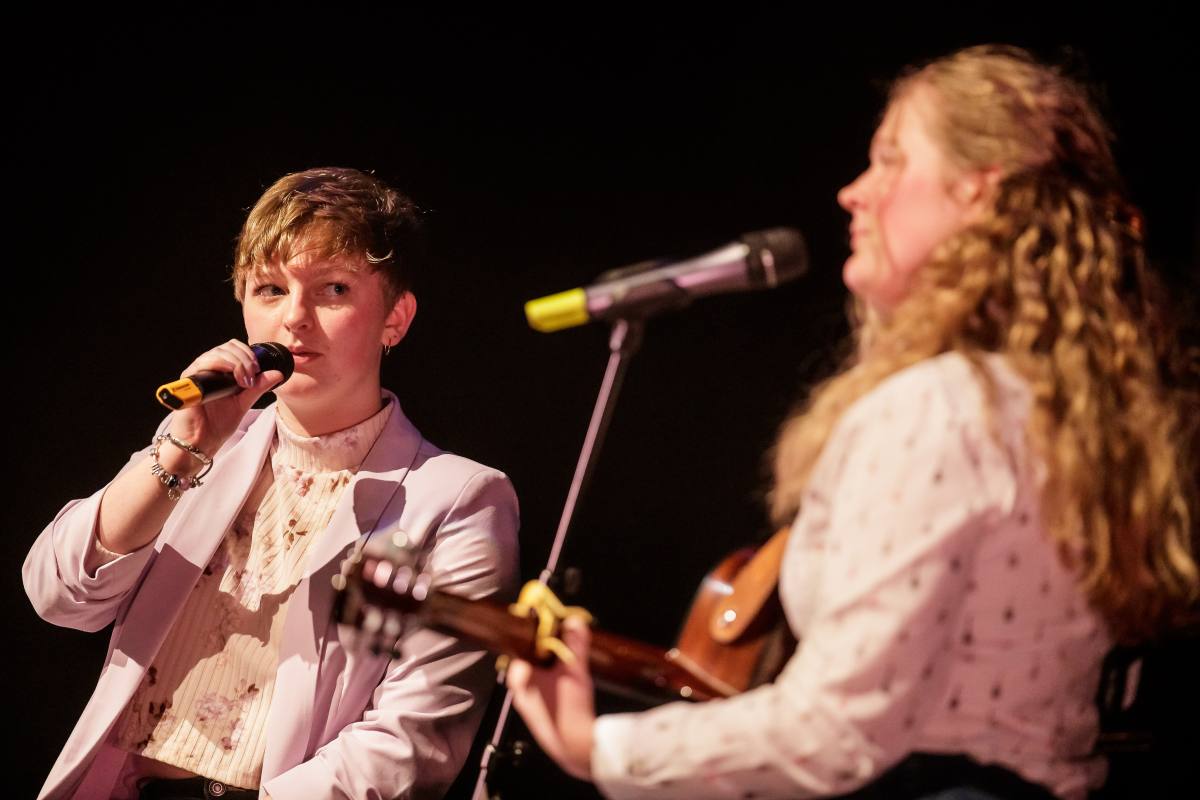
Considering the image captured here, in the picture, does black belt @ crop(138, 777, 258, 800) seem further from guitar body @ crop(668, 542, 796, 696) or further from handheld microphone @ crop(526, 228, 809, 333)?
handheld microphone @ crop(526, 228, 809, 333)

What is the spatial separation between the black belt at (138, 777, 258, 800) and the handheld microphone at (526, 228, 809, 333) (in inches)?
48.0

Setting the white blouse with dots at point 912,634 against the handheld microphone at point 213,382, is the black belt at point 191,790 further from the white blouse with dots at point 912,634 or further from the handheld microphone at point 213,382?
the white blouse with dots at point 912,634

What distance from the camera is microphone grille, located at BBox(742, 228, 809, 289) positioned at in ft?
4.79

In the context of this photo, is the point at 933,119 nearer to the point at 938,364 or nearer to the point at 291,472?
the point at 938,364

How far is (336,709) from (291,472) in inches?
22.0

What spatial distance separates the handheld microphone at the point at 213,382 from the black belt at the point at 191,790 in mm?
754

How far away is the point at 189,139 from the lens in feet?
9.33

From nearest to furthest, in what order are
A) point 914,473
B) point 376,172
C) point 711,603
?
point 914,473 → point 711,603 → point 376,172

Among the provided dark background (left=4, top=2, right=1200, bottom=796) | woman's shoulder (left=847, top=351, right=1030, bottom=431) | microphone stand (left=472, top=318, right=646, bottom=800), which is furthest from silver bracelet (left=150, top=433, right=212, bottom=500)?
woman's shoulder (left=847, top=351, right=1030, bottom=431)

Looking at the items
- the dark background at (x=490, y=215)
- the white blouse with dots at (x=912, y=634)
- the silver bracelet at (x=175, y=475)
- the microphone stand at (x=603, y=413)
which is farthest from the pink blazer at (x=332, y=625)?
the white blouse with dots at (x=912, y=634)

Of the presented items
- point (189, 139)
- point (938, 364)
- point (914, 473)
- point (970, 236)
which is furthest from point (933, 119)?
point (189, 139)

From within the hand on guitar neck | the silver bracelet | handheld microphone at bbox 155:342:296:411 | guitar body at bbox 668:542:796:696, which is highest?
handheld microphone at bbox 155:342:296:411

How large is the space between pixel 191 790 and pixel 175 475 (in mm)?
635

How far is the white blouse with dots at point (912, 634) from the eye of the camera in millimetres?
1104
